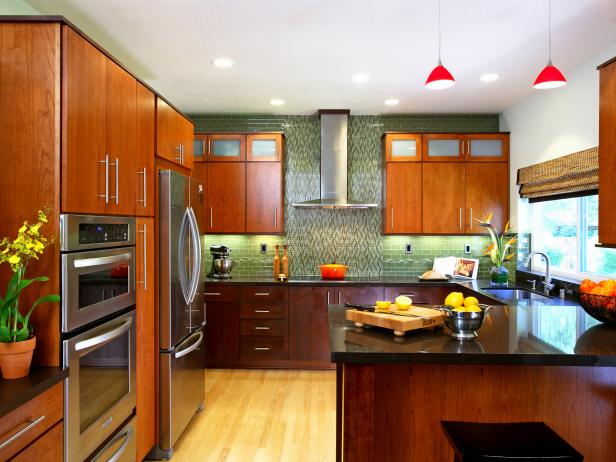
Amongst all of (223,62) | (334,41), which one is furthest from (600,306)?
(223,62)

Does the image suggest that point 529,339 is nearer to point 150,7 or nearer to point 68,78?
point 68,78

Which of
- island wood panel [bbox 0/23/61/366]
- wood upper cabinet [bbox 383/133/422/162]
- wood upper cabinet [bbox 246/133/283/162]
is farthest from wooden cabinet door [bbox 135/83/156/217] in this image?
wood upper cabinet [bbox 383/133/422/162]

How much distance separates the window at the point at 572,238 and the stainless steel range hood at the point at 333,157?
5.61 feet

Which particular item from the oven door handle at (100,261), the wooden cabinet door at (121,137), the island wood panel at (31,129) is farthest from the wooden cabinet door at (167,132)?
the island wood panel at (31,129)

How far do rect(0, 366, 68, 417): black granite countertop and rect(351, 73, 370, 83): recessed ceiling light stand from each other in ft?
10.1

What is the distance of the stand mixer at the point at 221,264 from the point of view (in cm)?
503

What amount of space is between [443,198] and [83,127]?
3846 mm

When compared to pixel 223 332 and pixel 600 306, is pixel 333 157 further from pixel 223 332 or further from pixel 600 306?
pixel 600 306

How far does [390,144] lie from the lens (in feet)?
16.6

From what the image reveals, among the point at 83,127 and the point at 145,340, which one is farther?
the point at 145,340

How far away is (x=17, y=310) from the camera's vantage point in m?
1.77

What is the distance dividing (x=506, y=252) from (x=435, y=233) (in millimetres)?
803

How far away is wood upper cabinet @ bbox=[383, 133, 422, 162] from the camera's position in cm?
505

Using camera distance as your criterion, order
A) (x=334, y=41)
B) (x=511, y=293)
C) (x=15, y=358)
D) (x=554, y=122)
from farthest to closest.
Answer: (x=511, y=293) → (x=554, y=122) → (x=334, y=41) → (x=15, y=358)
